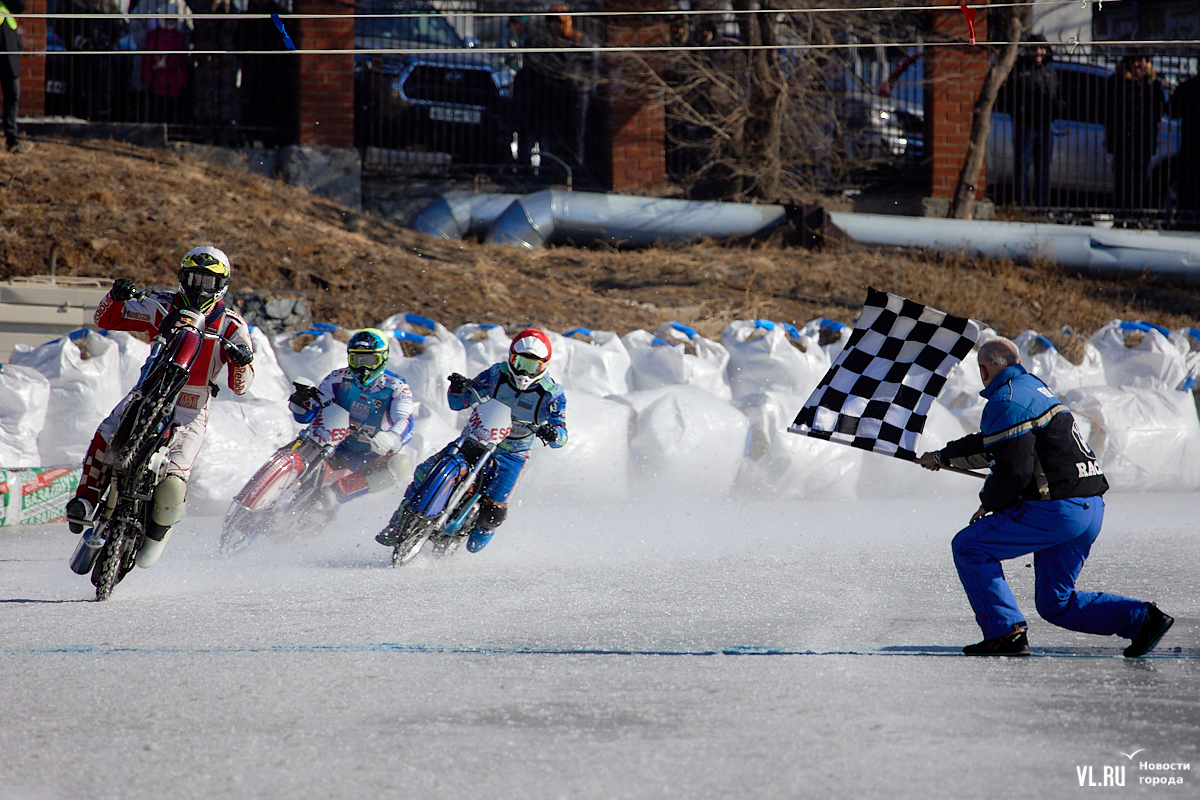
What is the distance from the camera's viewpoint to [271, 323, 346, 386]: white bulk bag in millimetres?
9281

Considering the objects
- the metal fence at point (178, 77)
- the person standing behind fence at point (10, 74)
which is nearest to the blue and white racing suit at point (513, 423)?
the person standing behind fence at point (10, 74)

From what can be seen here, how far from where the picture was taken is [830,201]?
17.6 metres

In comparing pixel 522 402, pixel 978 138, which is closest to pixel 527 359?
pixel 522 402


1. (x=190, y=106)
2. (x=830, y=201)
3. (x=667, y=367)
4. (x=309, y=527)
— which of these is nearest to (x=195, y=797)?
(x=309, y=527)

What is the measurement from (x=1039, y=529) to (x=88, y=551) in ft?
14.7

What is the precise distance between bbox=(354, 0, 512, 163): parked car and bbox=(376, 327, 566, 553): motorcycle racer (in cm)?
973

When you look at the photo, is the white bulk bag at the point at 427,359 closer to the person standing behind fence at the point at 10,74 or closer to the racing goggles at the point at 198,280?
the racing goggles at the point at 198,280

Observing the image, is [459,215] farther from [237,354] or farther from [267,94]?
[237,354]

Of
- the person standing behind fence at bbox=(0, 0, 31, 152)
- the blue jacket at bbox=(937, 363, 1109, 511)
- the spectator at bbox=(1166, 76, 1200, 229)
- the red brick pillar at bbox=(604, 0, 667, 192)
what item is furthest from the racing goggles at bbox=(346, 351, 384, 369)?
the spectator at bbox=(1166, 76, 1200, 229)

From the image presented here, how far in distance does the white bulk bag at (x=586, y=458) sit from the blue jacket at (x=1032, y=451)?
4688 mm

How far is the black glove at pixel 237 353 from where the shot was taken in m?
5.87

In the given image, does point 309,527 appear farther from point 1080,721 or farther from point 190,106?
point 190,106

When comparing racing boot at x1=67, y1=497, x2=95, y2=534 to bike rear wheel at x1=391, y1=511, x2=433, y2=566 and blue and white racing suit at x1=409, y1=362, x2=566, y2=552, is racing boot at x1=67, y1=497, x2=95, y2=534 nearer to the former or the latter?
bike rear wheel at x1=391, y1=511, x2=433, y2=566

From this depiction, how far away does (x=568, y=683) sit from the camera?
4.03m
